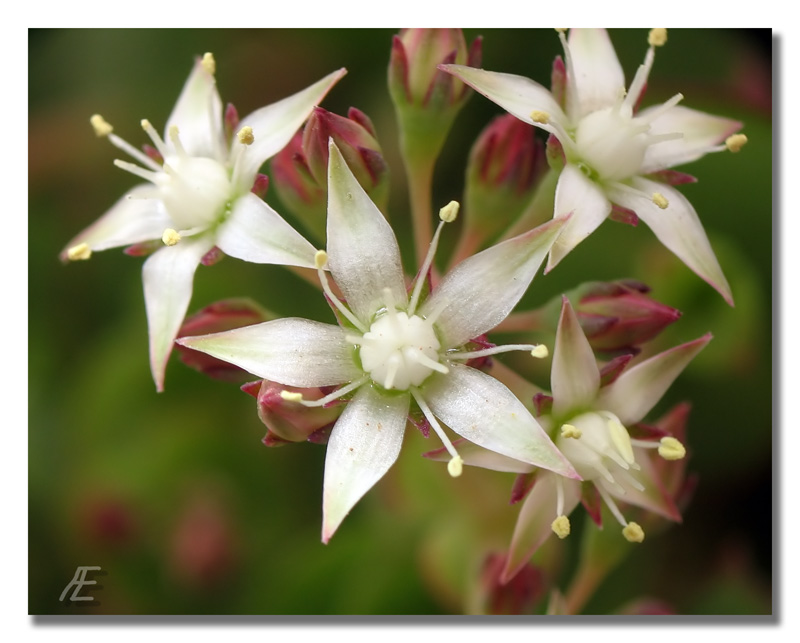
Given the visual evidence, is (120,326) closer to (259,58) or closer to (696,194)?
(259,58)

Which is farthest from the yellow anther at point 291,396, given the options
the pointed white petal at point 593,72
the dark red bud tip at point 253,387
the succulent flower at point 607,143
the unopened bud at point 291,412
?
the pointed white petal at point 593,72

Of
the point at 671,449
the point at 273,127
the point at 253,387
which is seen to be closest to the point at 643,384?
the point at 671,449

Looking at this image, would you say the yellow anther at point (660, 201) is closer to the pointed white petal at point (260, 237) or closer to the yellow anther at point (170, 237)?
the pointed white petal at point (260, 237)

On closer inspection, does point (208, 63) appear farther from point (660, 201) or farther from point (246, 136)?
point (660, 201)

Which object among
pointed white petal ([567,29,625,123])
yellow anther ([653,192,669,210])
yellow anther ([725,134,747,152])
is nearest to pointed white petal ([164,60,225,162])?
pointed white petal ([567,29,625,123])

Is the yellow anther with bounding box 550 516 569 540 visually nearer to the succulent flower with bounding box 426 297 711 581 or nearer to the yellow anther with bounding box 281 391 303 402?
the succulent flower with bounding box 426 297 711 581
